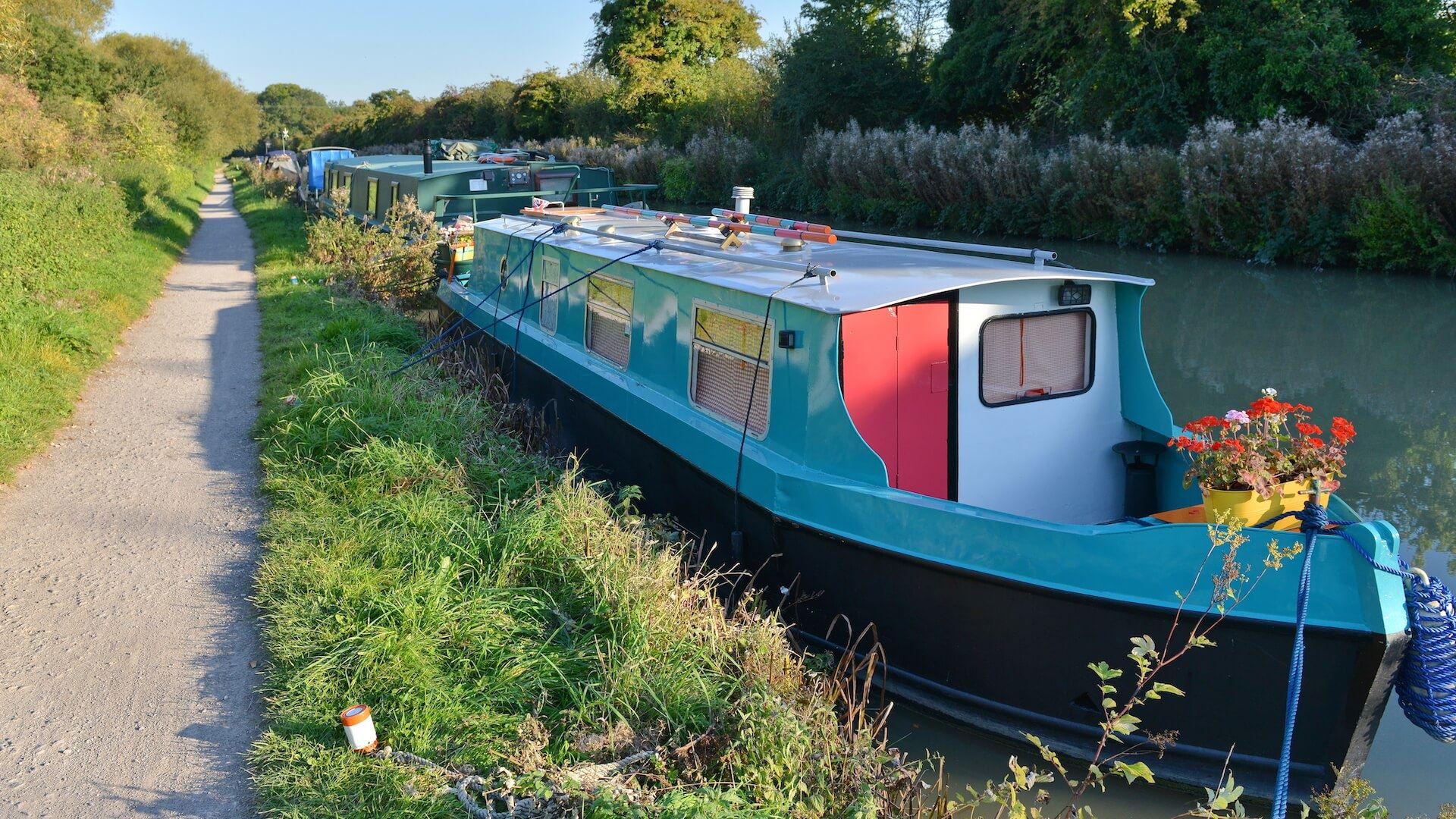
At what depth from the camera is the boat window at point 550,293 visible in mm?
8062

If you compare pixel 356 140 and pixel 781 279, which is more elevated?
pixel 356 140

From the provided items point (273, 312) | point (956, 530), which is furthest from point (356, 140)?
point (956, 530)

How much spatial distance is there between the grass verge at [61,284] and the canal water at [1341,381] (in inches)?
259

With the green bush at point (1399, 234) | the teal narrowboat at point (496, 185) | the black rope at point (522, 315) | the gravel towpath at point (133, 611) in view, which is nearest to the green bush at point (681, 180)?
the teal narrowboat at point (496, 185)

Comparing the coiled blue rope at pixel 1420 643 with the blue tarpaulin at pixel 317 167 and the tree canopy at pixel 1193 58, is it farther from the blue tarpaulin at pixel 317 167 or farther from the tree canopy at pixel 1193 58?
the blue tarpaulin at pixel 317 167

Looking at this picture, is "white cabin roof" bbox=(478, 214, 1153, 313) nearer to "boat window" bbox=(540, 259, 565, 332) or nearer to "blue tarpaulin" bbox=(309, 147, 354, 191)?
"boat window" bbox=(540, 259, 565, 332)

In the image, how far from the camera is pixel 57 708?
3949 mm

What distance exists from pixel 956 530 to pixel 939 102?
937 inches

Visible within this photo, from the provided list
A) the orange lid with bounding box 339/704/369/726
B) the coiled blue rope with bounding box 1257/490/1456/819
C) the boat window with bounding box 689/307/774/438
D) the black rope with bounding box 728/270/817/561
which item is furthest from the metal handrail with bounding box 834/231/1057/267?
the orange lid with bounding box 339/704/369/726

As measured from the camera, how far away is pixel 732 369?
569cm

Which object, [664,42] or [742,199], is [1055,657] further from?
[664,42]

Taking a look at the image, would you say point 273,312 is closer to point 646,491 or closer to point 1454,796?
point 646,491

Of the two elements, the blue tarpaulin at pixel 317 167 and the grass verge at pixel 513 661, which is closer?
the grass verge at pixel 513 661

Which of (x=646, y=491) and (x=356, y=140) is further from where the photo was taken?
(x=356, y=140)
